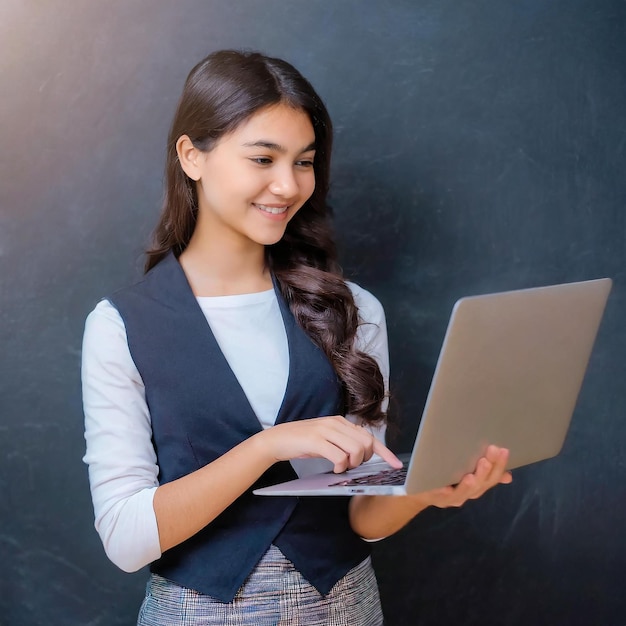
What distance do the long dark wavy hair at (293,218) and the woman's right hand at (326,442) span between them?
30 centimetres

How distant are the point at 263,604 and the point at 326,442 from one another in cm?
34

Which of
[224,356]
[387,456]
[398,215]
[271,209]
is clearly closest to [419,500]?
[387,456]

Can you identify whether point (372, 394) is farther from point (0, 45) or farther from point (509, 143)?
point (0, 45)

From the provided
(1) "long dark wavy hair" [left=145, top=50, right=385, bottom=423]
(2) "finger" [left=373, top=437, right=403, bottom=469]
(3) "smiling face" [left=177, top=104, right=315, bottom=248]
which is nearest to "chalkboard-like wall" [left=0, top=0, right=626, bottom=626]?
(1) "long dark wavy hair" [left=145, top=50, right=385, bottom=423]

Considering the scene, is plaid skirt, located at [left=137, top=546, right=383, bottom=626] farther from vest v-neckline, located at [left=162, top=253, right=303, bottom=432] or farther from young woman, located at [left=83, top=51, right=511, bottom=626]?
vest v-neckline, located at [left=162, top=253, right=303, bottom=432]

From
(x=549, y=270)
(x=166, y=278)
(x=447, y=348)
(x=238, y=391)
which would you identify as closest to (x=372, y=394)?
(x=238, y=391)

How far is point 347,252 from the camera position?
7.63 feet

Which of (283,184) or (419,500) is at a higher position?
(283,184)

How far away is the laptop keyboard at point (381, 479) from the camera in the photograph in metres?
1.35

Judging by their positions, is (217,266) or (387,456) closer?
(387,456)

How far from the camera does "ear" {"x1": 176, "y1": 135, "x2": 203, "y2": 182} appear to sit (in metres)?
1.76

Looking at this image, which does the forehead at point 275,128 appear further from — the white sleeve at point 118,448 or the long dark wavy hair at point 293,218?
the white sleeve at point 118,448

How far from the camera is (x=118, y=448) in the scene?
1.56 meters

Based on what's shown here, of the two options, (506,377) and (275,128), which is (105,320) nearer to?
(275,128)
